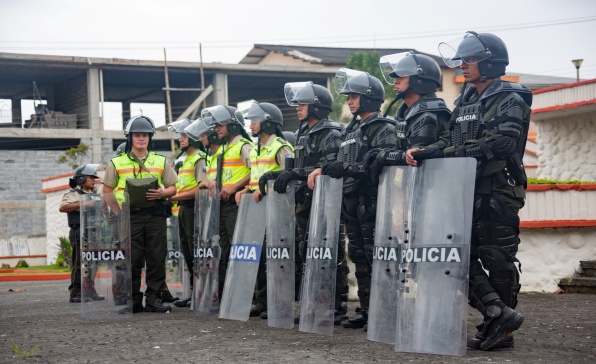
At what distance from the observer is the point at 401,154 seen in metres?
7.61

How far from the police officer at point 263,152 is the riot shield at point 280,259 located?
93 centimetres

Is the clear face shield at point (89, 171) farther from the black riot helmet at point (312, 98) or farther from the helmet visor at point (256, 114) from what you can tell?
the black riot helmet at point (312, 98)

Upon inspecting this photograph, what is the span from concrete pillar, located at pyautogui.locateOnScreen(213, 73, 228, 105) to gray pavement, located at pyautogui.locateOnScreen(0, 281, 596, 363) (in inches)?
1224

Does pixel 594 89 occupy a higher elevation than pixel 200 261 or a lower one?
higher

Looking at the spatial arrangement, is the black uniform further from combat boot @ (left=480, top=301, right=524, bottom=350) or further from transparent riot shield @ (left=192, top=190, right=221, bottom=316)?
transparent riot shield @ (left=192, top=190, right=221, bottom=316)

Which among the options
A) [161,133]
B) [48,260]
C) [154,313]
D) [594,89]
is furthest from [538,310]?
[161,133]

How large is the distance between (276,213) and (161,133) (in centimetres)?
3368

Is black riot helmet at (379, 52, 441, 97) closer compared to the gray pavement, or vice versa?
the gray pavement

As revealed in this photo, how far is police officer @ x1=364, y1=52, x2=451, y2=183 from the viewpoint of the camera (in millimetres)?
7602

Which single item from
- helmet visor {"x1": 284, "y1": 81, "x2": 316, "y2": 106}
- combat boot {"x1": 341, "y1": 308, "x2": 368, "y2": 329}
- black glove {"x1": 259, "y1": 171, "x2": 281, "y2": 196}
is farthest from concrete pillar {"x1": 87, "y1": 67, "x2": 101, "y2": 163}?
combat boot {"x1": 341, "y1": 308, "x2": 368, "y2": 329}

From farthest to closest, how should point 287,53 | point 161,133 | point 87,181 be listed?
point 287,53
point 161,133
point 87,181

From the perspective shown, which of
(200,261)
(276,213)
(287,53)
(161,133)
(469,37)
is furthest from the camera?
(287,53)

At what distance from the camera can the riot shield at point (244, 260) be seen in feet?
32.5

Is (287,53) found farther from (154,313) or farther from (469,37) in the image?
(469,37)
